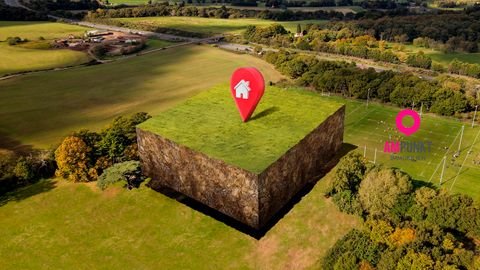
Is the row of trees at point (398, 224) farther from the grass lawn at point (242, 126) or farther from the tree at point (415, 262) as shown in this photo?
the grass lawn at point (242, 126)

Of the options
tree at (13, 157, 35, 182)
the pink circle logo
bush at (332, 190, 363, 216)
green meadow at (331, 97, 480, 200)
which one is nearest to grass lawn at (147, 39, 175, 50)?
green meadow at (331, 97, 480, 200)

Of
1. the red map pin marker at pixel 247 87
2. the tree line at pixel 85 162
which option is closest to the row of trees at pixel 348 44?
the red map pin marker at pixel 247 87

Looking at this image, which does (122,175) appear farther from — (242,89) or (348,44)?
(348,44)

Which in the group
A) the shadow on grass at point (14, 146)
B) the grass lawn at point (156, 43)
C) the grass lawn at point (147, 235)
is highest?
the grass lawn at point (156, 43)

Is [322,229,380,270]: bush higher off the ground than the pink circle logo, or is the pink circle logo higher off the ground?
the pink circle logo

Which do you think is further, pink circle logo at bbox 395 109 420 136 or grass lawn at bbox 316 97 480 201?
pink circle logo at bbox 395 109 420 136

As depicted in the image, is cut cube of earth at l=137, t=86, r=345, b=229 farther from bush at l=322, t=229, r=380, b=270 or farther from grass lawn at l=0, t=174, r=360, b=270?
bush at l=322, t=229, r=380, b=270

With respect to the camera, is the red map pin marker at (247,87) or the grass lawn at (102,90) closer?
the red map pin marker at (247,87)

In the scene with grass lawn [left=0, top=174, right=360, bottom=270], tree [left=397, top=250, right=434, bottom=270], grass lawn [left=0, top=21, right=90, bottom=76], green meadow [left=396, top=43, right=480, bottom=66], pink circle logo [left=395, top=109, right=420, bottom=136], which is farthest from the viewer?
green meadow [left=396, top=43, right=480, bottom=66]
